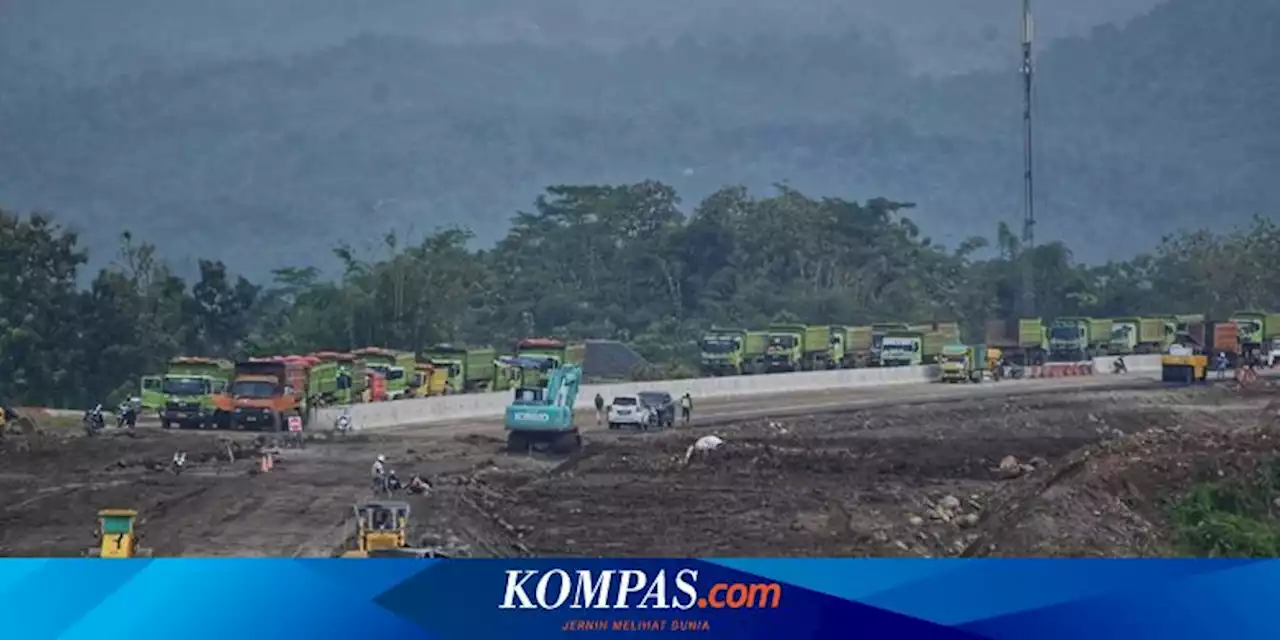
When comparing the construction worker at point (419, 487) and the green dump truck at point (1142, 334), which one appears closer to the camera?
the construction worker at point (419, 487)

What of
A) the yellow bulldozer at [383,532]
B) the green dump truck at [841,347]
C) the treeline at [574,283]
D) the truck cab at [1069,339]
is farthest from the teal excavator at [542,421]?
the truck cab at [1069,339]

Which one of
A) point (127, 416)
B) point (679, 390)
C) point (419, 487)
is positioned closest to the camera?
point (419, 487)

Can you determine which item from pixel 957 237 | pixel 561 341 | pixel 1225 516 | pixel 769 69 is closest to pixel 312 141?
pixel 561 341

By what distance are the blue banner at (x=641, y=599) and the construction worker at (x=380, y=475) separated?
0.82 metres

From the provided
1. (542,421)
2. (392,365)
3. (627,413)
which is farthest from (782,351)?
(392,365)

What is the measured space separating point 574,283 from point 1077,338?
9.20ft

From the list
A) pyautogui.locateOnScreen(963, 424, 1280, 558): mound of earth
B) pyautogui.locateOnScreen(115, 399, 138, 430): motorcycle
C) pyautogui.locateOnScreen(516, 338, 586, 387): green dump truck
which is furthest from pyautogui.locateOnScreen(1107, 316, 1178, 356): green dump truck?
pyautogui.locateOnScreen(115, 399, 138, 430): motorcycle

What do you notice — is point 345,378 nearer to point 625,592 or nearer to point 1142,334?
point 625,592

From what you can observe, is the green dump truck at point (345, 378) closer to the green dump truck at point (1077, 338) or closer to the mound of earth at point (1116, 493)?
the mound of earth at point (1116, 493)

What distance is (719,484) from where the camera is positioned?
444 inches

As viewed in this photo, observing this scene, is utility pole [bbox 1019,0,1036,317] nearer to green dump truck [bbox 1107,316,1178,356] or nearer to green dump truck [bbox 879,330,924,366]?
green dump truck [bbox 1107,316,1178,356]

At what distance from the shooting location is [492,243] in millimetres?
11805

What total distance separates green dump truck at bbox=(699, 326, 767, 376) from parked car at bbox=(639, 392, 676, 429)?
0.29m

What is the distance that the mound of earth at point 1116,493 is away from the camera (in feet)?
36.0
